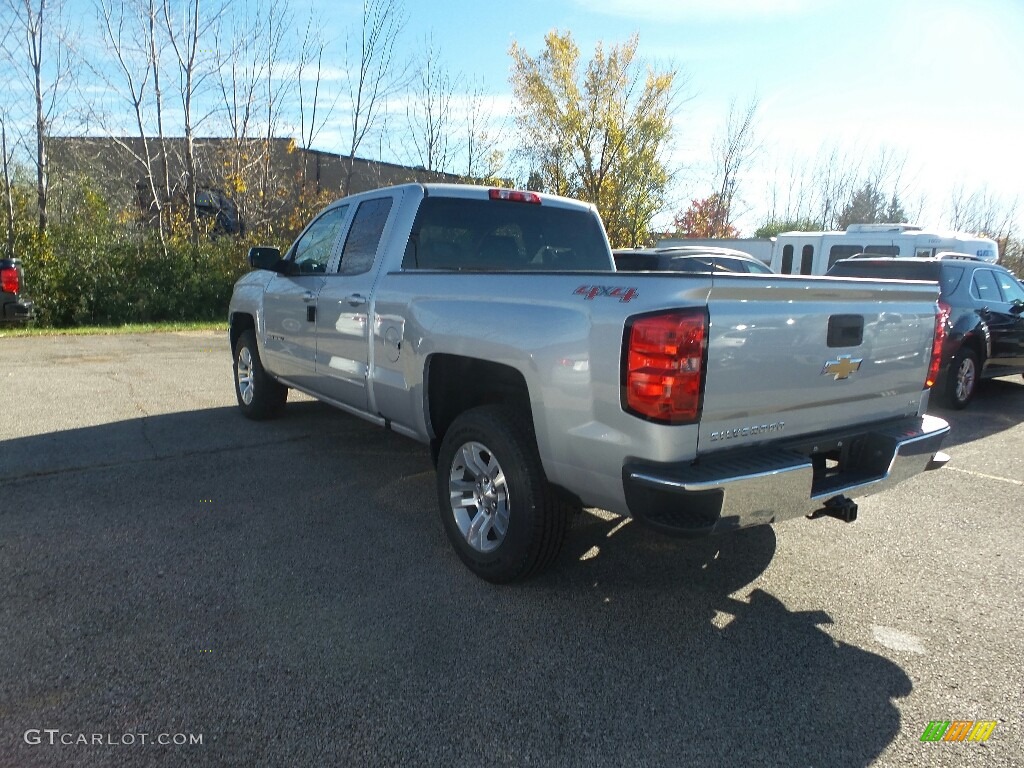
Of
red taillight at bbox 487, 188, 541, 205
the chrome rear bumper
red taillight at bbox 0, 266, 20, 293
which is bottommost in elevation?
the chrome rear bumper

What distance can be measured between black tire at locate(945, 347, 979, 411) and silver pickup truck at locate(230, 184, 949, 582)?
5.14m

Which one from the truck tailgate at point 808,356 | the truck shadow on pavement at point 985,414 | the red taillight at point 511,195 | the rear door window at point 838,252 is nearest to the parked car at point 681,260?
the red taillight at point 511,195

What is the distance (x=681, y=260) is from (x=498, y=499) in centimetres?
799

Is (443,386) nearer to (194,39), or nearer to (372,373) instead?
(372,373)

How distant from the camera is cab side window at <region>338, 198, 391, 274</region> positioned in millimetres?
4738

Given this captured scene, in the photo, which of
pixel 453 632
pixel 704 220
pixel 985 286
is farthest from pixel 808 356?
pixel 704 220

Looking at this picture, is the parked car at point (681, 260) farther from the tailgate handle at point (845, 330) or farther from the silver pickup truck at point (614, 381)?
the tailgate handle at point (845, 330)

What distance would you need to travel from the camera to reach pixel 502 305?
3357 mm

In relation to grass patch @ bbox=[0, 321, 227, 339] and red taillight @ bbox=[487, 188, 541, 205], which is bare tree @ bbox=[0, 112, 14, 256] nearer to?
grass patch @ bbox=[0, 321, 227, 339]

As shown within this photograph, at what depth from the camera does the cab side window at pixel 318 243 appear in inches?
211

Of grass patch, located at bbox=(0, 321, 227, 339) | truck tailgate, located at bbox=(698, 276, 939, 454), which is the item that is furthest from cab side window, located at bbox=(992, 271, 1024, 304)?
grass patch, located at bbox=(0, 321, 227, 339)

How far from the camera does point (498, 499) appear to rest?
11.5 feet

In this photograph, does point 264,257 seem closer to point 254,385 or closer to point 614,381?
point 254,385

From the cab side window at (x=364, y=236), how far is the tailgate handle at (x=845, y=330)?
279 cm
